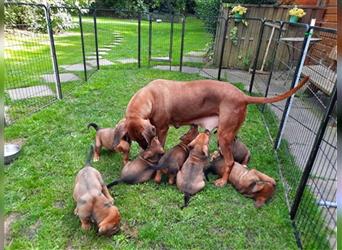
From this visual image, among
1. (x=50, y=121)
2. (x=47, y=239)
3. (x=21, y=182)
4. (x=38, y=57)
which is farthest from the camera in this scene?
(x=38, y=57)

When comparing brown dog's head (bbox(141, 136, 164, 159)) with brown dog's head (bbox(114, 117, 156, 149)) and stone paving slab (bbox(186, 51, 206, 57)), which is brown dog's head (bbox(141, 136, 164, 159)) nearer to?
brown dog's head (bbox(114, 117, 156, 149))

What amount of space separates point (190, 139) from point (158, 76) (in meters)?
3.69

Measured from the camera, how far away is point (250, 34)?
736cm

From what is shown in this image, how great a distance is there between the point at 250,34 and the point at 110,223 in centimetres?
635

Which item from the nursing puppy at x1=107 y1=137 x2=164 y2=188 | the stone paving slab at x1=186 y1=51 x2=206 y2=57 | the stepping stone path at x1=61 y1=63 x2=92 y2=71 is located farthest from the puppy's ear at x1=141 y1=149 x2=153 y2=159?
the stone paving slab at x1=186 y1=51 x2=206 y2=57

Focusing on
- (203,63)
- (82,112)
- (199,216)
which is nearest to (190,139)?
(199,216)

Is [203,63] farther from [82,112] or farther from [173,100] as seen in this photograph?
[173,100]

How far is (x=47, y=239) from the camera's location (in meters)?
2.36

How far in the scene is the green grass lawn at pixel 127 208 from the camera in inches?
94.7

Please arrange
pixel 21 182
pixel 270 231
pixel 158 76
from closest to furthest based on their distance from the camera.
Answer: pixel 270 231, pixel 21 182, pixel 158 76

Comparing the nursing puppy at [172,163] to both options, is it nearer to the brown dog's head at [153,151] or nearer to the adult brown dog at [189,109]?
the brown dog's head at [153,151]

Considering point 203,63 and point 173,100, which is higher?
point 173,100

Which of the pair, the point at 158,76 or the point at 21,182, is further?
the point at 158,76

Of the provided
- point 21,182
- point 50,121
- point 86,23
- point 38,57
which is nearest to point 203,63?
point 86,23
